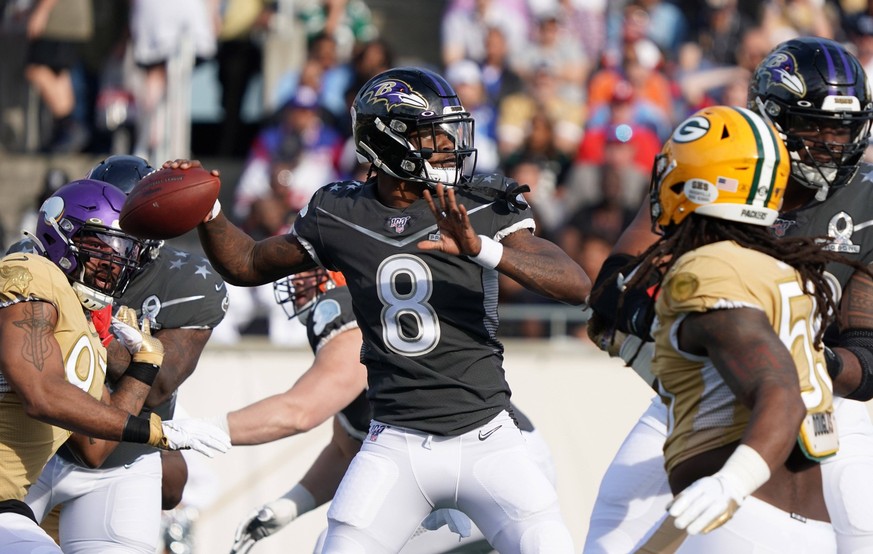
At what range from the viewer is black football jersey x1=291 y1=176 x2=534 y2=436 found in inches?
155

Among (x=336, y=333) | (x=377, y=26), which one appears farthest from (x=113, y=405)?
(x=377, y=26)

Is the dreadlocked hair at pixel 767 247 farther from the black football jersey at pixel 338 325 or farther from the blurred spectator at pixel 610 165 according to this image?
the blurred spectator at pixel 610 165

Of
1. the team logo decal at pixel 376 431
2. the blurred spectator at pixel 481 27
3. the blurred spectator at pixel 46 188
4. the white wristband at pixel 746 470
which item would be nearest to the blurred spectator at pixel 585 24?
the blurred spectator at pixel 481 27

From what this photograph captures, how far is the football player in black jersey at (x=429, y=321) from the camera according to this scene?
152 inches

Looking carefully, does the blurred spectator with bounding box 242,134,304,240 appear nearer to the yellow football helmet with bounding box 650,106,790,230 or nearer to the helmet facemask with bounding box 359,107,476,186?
the helmet facemask with bounding box 359,107,476,186

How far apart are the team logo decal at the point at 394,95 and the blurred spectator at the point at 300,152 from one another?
527cm

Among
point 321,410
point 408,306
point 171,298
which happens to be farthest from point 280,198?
point 408,306

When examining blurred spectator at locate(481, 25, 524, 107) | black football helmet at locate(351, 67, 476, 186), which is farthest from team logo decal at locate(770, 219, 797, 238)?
blurred spectator at locate(481, 25, 524, 107)

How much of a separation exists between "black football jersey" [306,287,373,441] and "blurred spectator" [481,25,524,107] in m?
4.79

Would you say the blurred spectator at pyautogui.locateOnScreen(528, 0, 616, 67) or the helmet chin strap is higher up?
the blurred spectator at pyautogui.locateOnScreen(528, 0, 616, 67)

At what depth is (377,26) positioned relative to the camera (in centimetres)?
1113

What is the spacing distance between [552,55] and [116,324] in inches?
237

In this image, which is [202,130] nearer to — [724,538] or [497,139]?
[497,139]

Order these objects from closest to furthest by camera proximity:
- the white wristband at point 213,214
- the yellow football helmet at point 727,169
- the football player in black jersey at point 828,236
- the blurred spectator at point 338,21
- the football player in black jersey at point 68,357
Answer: the yellow football helmet at point 727,169 → the football player in black jersey at point 828,236 → the football player in black jersey at point 68,357 → the white wristband at point 213,214 → the blurred spectator at point 338,21
